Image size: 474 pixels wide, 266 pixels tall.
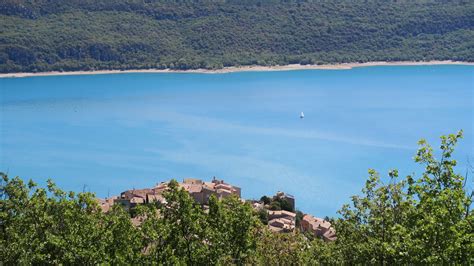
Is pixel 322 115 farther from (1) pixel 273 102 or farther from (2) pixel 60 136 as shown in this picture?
(2) pixel 60 136

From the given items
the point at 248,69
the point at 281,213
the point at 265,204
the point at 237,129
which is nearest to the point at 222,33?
the point at 248,69

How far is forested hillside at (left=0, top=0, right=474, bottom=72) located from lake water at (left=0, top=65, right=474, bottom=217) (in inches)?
379

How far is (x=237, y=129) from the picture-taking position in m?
39.8

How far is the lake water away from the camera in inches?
1139

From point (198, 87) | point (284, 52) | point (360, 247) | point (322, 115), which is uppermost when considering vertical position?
point (284, 52)

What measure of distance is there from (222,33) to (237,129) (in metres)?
45.1

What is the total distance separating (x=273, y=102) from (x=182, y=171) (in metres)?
21.3

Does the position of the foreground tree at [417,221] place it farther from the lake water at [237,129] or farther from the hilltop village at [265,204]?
the lake water at [237,129]

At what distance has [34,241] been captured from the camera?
26.1ft

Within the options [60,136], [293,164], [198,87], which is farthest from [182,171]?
[198,87]

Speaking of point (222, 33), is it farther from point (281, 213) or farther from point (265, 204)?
point (281, 213)

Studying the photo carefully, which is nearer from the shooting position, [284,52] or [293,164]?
[293,164]

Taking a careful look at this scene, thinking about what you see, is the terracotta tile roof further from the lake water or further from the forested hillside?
the forested hillside

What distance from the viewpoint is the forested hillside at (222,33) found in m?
75.1
